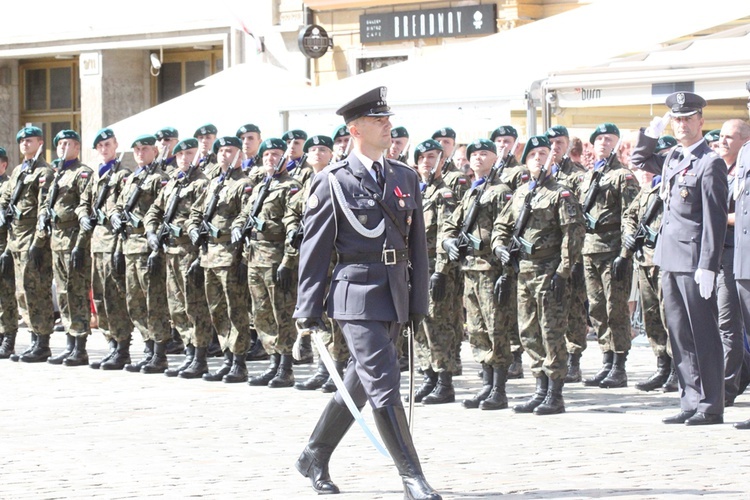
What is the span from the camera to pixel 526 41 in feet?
51.0

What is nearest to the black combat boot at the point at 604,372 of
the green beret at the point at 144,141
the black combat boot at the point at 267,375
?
the black combat boot at the point at 267,375


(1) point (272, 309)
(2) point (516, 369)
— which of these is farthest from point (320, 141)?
(2) point (516, 369)

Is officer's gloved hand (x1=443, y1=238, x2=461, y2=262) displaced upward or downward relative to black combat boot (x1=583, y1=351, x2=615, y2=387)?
upward

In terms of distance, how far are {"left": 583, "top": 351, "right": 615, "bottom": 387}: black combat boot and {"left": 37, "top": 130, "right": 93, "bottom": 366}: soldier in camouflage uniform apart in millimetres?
4286

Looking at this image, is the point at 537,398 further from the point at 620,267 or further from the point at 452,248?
the point at 620,267

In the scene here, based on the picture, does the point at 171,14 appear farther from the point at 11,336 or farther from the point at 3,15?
the point at 11,336

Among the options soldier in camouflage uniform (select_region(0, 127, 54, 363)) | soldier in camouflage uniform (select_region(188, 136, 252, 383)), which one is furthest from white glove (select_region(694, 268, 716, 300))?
soldier in camouflage uniform (select_region(0, 127, 54, 363))

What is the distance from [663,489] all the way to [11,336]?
8182 millimetres

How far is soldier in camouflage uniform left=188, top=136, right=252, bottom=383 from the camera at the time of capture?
451 inches

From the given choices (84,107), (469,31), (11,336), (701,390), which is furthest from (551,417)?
(84,107)

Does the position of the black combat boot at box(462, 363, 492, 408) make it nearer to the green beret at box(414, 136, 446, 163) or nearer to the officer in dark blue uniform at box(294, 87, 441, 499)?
the green beret at box(414, 136, 446, 163)

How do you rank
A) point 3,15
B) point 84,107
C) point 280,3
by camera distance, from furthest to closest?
1. point 3,15
2. point 84,107
3. point 280,3

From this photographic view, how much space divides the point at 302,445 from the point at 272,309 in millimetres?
2900

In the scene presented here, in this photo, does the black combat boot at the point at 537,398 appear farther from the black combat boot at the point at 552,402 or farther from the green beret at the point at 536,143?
the green beret at the point at 536,143
